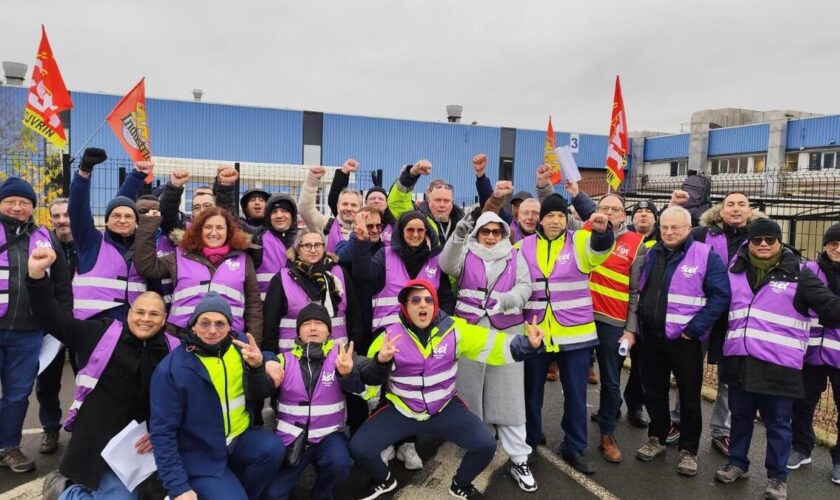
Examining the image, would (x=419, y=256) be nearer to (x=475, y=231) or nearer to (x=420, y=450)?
(x=475, y=231)

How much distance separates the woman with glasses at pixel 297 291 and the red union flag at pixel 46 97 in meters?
5.44

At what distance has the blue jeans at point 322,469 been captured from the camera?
347 cm

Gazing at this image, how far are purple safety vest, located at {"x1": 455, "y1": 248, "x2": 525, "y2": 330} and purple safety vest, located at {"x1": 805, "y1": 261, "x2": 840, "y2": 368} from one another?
7.25ft

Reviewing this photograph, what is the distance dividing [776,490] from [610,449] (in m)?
1.16

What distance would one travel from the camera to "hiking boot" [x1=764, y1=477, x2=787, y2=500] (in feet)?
12.6

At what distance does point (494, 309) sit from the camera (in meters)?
4.02

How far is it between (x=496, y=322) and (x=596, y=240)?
97cm

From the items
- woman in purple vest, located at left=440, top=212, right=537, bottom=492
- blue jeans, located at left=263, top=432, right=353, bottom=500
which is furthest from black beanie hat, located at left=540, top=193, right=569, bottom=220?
blue jeans, located at left=263, top=432, right=353, bottom=500

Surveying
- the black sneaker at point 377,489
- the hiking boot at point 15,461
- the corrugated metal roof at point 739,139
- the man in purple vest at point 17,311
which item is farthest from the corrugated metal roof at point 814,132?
the hiking boot at point 15,461

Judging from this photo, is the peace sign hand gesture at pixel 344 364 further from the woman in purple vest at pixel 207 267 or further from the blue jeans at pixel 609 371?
the blue jeans at pixel 609 371

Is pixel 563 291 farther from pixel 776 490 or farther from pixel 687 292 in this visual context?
pixel 776 490

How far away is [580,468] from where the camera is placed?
13.8 feet

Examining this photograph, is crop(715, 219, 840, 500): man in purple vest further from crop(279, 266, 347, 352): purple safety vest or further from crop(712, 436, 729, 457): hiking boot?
crop(279, 266, 347, 352): purple safety vest

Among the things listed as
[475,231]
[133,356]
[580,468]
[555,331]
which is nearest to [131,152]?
[133,356]
